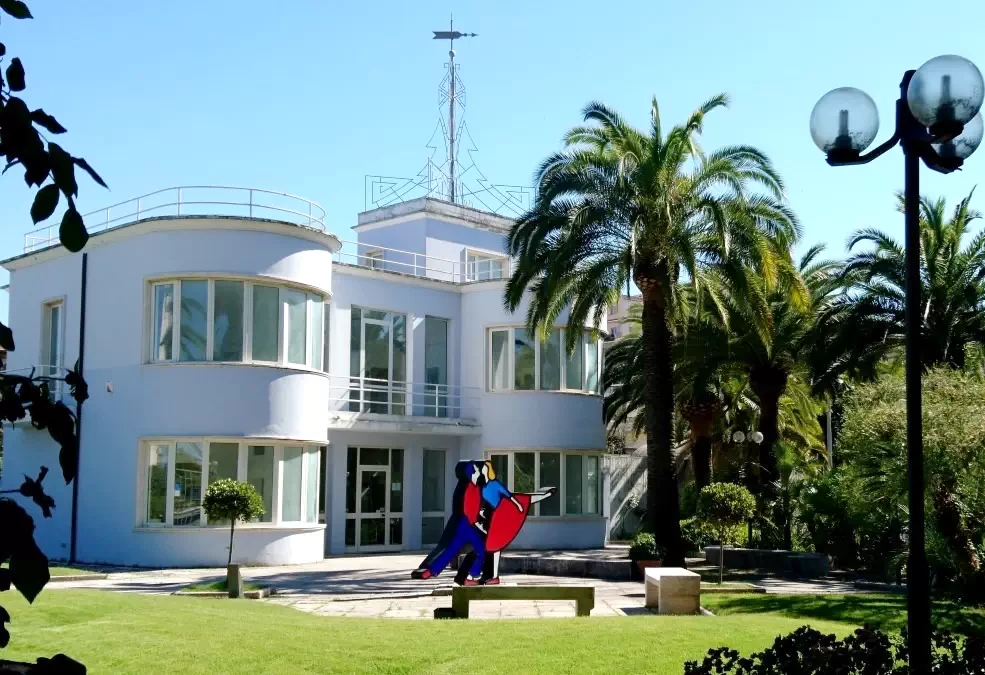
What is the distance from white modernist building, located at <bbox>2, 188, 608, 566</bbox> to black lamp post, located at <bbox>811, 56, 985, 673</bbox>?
1621cm

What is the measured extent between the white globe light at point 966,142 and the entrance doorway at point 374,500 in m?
22.1

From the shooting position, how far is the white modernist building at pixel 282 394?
24.0 meters

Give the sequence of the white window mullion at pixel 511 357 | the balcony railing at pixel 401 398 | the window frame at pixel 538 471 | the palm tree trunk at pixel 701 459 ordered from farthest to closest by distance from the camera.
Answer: the palm tree trunk at pixel 701 459 < the white window mullion at pixel 511 357 < the window frame at pixel 538 471 < the balcony railing at pixel 401 398

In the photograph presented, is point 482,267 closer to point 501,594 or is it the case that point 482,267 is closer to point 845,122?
point 501,594

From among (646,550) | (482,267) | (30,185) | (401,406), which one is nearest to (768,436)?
(646,550)

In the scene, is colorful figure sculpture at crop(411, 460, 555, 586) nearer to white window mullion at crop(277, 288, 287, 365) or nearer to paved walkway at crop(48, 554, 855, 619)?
paved walkway at crop(48, 554, 855, 619)

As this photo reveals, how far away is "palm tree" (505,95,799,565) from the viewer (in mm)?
22984

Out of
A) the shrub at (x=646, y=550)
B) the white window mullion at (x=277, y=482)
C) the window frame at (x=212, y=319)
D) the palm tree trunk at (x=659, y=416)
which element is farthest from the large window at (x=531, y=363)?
the shrub at (x=646, y=550)

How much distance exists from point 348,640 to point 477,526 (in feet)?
21.7

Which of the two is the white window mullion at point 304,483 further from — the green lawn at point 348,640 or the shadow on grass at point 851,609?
the green lawn at point 348,640

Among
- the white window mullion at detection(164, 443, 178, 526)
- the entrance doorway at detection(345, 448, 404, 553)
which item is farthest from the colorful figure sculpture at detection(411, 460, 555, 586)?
the entrance doorway at detection(345, 448, 404, 553)

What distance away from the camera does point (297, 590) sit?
19.3 metres

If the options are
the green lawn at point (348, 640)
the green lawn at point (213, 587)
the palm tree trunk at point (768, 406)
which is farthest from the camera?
the palm tree trunk at point (768, 406)

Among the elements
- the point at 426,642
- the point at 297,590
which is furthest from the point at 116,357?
the point at 426,642
